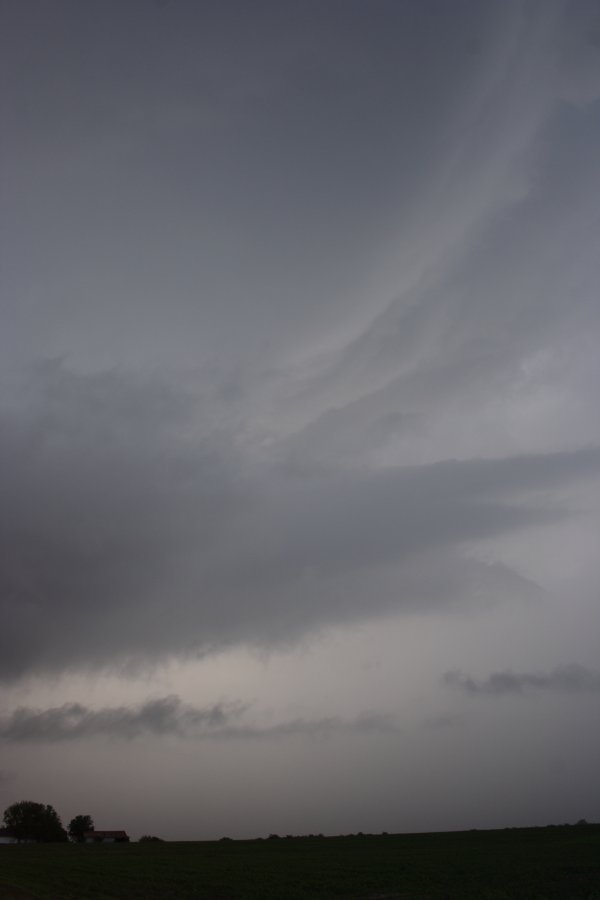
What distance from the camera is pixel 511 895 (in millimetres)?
52500

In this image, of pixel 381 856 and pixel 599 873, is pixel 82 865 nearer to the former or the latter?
pixel 381 856

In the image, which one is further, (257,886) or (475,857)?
(475,857)

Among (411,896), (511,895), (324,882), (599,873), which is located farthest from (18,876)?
(599,873)

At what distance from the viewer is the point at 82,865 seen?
8400 centimetres

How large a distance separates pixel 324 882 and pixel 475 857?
34855 mm

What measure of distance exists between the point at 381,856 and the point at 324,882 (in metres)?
39.1

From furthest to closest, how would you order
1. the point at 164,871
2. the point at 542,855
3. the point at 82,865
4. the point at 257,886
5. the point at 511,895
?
the point at 542,855, the point at 82,865, the point at 164,871, the point at 257,886, the point at 511,895

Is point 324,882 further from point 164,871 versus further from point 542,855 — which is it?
point 542,855

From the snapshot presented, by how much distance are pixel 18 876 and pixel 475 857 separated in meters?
55.5

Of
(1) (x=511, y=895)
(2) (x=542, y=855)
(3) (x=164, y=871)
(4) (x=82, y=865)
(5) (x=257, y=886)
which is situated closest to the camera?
(1) (x=511, y=895)

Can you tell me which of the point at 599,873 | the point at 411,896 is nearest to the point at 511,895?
the point at 411,896

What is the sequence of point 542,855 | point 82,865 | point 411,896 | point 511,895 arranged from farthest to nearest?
point 542,855, point 82,865, point 411,896, point 511,895

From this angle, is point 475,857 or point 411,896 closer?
point 411,896

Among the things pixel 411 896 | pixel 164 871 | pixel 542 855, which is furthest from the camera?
pixel 542 855
